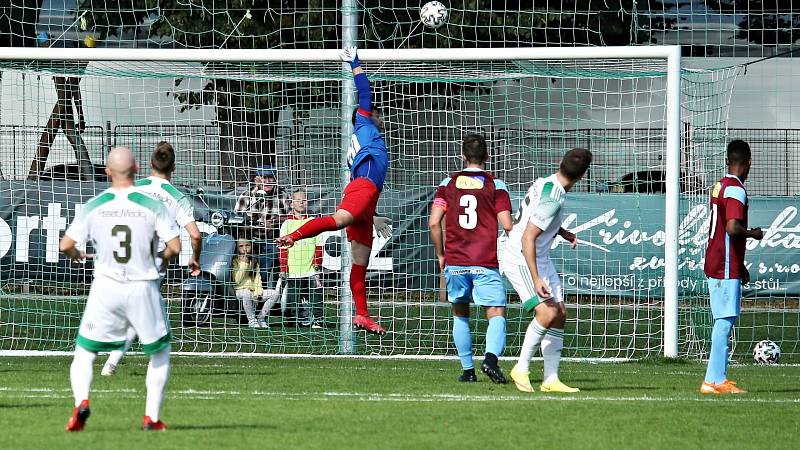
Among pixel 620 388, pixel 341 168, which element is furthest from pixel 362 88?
pixel 620 388

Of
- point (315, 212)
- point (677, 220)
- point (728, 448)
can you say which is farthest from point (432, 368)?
point (728, 448)

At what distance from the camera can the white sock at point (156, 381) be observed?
8430mm

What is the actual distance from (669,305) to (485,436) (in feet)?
22.6

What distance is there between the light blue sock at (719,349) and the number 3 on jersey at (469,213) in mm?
2314

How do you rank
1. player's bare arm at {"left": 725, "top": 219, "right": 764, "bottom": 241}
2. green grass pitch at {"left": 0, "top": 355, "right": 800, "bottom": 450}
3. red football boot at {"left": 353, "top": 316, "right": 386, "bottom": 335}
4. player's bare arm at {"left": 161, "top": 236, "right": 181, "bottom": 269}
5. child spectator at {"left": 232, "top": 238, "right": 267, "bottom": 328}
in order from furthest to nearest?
child spectator at {"left": 232, "top": 238, "right": 267, "bottom": 328}, red football boot at {"left": 353, "top": 316, "right": 386, "bottom": 335}, player's bare arm at {"left": 725, "top": 219, "right": 764, "bottom": 241}, player's bare arm at {"left": 161, "top": 236, "right": 181, "bottom": 269}, green grass pitch at {"left": 0, "top": 355, "right": 800, "bottom": 450}

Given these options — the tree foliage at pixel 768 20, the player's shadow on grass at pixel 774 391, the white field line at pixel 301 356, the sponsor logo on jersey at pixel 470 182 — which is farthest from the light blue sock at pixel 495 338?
the tree foliage at pixel 768 20

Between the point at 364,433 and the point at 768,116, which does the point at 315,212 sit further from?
the point at 768,116

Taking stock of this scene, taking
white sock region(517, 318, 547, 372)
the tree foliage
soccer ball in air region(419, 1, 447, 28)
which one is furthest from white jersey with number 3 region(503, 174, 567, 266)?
the tree foliage

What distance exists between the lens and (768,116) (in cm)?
2741

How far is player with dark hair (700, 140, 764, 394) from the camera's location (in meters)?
11.2

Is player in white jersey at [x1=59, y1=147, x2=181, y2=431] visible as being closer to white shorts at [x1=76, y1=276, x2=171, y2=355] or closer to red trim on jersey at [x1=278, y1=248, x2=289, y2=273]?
white shorts at [x1=76, y1=276, x2=171, y2=355]

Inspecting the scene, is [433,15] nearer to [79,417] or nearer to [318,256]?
[318,256]

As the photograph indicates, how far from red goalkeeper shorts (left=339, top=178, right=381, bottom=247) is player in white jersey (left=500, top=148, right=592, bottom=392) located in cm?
199

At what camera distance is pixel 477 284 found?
12.3 metres
